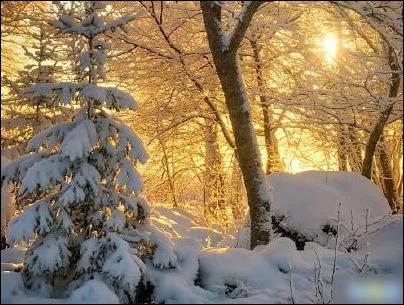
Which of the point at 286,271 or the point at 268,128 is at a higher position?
the point at 268,128

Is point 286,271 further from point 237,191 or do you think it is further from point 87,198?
point 237,191

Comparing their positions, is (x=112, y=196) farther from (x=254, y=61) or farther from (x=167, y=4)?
(x=254, y=61)

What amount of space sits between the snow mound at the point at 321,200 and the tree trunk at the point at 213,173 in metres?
4.73

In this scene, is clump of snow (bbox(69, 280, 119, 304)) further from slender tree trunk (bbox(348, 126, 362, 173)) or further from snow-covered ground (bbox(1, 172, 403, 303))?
slender tree trunk (bbox(348, 126, 362, 173))

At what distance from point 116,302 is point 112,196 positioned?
5.33ft

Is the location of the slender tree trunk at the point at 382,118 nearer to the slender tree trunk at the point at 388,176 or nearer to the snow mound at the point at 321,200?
the snow mound at the point at 321,200

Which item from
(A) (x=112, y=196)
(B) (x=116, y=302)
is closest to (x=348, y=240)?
(A) (x=112, y=196)

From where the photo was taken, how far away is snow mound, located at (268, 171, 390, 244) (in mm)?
8344

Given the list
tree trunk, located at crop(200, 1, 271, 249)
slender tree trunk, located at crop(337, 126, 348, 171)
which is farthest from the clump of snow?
slender tree trunk, located at crop(337, 126, 348, 171)

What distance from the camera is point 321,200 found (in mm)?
8586

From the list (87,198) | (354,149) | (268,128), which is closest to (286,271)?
(87,198)

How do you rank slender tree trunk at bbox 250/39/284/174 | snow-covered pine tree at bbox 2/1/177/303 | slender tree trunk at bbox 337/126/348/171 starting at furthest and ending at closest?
slender tree trunk at bbox 337/126/348/171
slender tree trunk at bbox 250/39/284/174
snow-covered pine tree at bbox 2/1/177/303

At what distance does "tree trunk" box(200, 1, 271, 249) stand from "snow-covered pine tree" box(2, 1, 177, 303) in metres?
1.75

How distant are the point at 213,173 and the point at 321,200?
6.19 m
